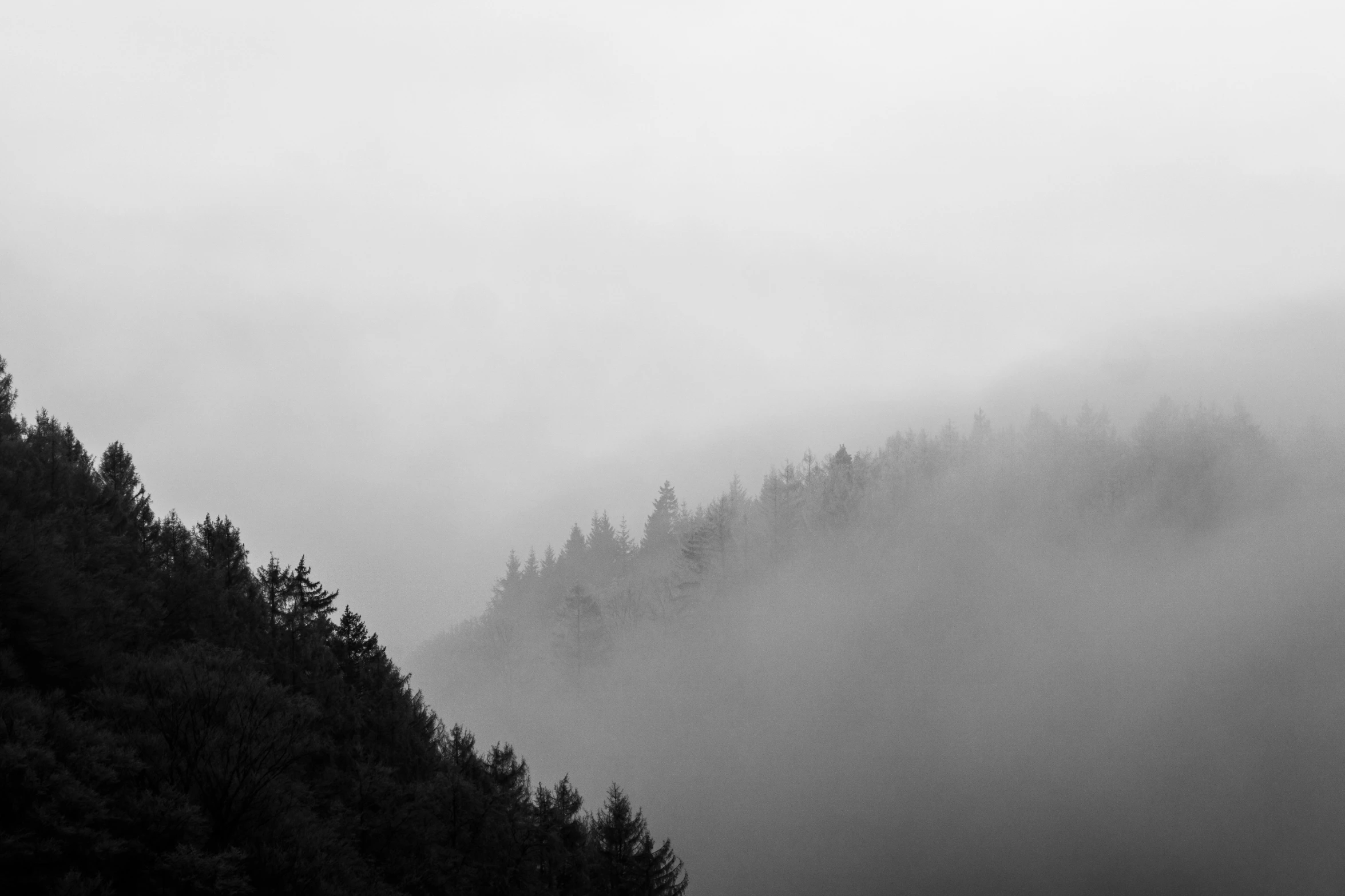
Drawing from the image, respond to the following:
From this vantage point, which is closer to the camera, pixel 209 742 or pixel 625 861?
pixel 209 742

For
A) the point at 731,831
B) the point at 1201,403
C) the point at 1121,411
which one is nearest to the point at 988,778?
the point at 731,831

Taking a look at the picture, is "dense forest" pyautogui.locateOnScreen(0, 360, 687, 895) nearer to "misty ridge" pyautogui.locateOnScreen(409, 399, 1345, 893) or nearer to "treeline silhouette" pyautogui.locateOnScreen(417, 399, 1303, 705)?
"misty ridge" pyautogui.locateOnScreen(409, 399, 1345, 893)

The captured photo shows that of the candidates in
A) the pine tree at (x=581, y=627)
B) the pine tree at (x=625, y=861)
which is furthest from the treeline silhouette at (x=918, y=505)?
the pine tree at (x=625, y=861)

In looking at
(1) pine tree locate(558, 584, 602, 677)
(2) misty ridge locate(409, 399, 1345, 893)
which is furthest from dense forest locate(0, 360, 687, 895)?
(1) pine tree locate(558, 584, 602, 677)

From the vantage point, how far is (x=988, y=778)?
344 ft

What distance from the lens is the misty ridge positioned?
93.9 meters

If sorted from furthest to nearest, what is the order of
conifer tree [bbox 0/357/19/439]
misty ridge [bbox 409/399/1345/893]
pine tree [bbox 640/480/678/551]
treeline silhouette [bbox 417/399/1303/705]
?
pine tree [bbox 640/480/678/551], treeline silhouette [bbox 417/399/1303/705], misty ridge [bbox 409/399/1345/893], conifer tree [bbox 0/357/19/439]

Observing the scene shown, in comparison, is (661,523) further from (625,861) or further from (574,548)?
(625,861)

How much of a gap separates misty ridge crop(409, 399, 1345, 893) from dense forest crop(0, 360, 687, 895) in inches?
2003

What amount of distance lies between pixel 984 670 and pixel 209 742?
107923mm

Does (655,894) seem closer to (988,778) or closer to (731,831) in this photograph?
(731,831)

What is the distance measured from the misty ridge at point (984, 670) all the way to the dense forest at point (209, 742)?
50.9 meters

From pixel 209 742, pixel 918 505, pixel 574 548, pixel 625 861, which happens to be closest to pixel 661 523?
pixel 574 548

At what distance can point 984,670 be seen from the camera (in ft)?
398
